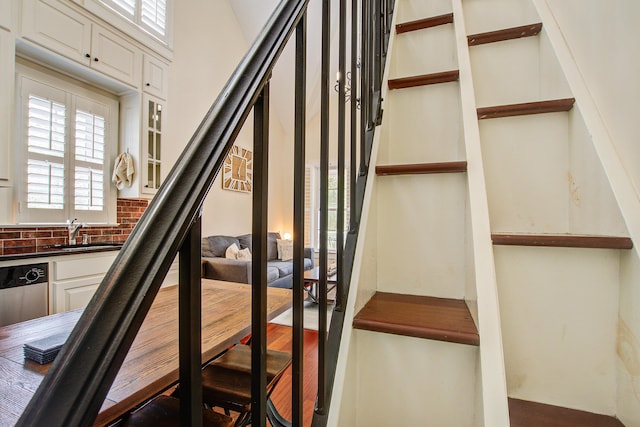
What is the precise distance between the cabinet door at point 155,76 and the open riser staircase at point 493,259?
9.87 ft

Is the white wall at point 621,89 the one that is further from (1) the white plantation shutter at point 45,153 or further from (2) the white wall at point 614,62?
(1) the white plantation shutter at point 45,153

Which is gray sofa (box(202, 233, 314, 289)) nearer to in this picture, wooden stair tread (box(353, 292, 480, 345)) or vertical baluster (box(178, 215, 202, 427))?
wooden stair tread (box(353, 292, 480, 345))

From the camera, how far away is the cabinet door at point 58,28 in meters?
2.35

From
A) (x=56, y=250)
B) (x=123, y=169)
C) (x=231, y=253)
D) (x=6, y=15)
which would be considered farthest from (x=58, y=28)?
(x=231, y=253)

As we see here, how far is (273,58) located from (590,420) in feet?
3.37

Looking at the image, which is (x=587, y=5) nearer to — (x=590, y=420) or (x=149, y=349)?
(x=590, y=420)

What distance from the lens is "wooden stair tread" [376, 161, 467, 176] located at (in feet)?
3.09

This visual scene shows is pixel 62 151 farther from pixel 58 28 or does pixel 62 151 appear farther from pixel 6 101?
pixel 58 28


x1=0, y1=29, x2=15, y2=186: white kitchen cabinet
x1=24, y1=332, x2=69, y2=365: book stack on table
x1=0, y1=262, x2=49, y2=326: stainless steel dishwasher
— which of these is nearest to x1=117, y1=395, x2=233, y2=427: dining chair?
x1=24, y1=332, x2=69, y2=365: book stack on table

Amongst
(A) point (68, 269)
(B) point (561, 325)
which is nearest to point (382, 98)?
(B) point (561, 325)

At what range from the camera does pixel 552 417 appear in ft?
2.42

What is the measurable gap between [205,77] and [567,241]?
4.69 m

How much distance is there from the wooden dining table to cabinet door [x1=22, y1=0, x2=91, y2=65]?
2329 millimetres

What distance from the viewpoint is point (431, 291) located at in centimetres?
98
